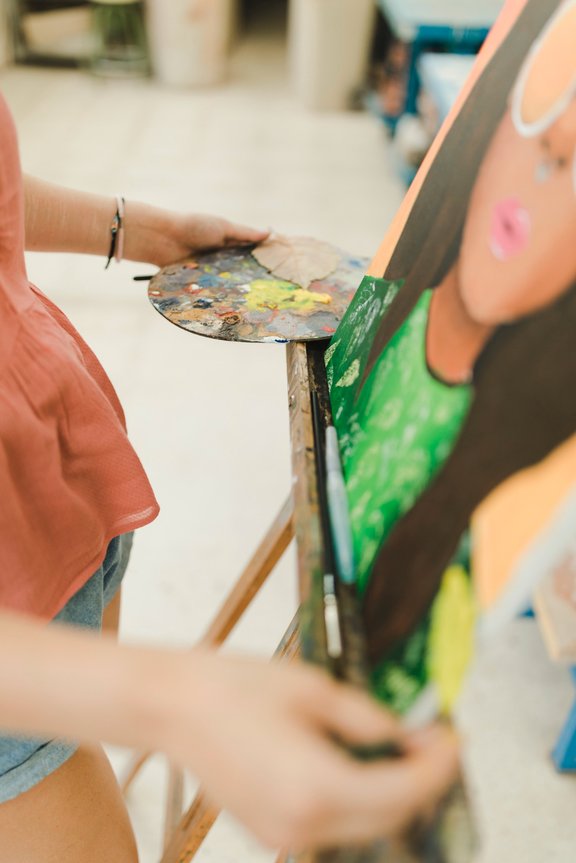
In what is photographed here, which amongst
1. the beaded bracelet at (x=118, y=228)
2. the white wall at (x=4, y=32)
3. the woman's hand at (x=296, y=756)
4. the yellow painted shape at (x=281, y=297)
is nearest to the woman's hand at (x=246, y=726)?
the woman's hand at (x=296, y=756)

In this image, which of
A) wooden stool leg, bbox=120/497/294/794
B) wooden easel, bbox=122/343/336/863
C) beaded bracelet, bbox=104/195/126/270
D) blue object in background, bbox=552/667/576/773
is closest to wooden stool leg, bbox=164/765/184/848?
wooden easel, bbox=122/343/336/863

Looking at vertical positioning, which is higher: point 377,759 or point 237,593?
point 377,759

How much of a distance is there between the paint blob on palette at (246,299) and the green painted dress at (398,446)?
0.10 m

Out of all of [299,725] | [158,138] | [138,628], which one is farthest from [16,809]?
[158,138]

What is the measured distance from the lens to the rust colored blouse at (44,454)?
0.59m

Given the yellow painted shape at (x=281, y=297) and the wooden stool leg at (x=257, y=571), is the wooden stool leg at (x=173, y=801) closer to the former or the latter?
the wooden stool leg at (x=257, y=571)

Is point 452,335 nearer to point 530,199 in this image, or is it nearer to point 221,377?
point 530,199

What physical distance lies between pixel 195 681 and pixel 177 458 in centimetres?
155

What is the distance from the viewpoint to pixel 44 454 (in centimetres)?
61

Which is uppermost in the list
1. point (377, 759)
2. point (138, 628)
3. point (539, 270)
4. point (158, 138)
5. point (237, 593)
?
point (539, 270)

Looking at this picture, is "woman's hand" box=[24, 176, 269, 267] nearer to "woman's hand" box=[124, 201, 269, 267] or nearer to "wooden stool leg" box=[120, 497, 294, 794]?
"woman's hand" box=[124, 201, 269, 267]

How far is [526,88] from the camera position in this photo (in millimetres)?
487

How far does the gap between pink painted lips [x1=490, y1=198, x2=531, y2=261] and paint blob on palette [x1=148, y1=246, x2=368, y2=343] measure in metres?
0.26

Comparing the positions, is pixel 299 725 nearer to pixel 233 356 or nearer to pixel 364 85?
pixel 233 356
